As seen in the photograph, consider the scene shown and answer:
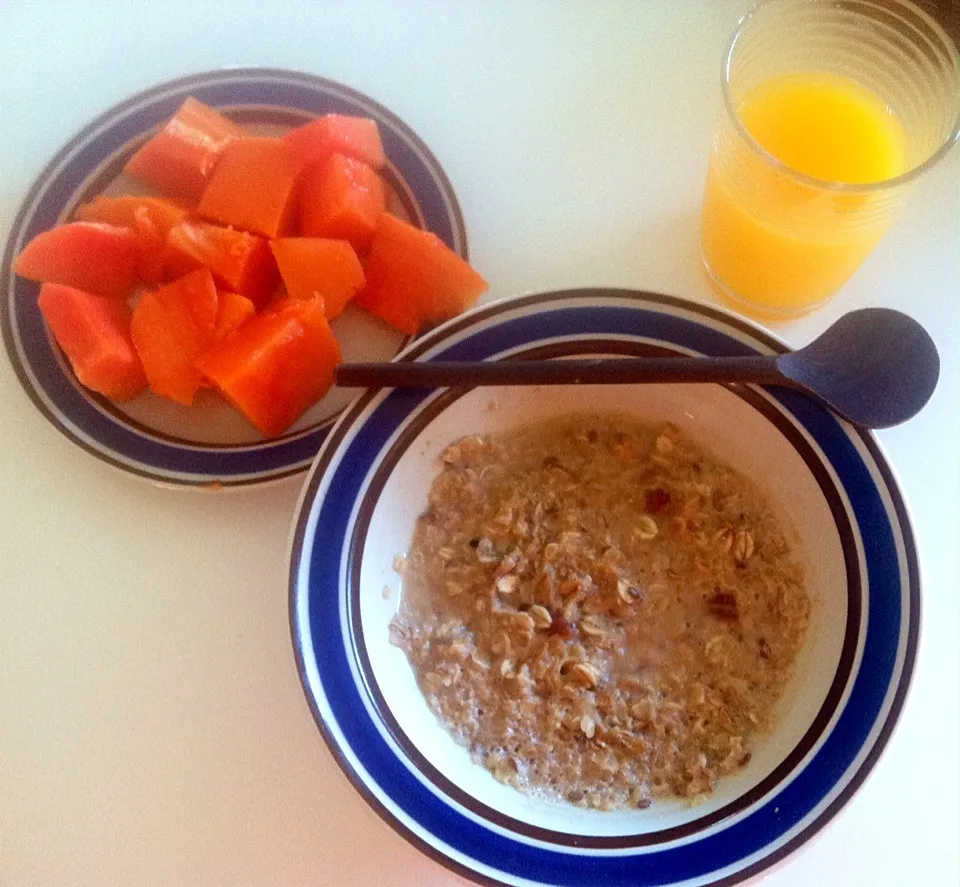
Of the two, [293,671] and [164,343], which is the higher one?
[164,343]

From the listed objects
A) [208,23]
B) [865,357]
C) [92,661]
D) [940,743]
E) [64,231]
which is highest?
[208,23]

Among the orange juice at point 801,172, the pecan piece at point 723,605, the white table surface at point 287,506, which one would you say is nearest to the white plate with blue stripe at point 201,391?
the white table surface at point 287,506

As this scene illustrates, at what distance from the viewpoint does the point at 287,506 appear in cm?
94

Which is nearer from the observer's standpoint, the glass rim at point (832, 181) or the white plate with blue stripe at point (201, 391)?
the glass rim at point (832, 181)

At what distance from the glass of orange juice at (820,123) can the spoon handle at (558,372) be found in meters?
0.17

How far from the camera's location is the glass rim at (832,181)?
0.79m

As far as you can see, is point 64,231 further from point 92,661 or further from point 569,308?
point 569,308

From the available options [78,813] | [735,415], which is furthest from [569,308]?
[78,813]

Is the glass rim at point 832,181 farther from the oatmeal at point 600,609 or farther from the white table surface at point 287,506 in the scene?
the oatmeal at point 600,609

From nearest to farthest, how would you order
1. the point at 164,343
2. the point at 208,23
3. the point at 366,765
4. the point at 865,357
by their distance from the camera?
1. the point at 366,765
2. the point at 865,357
3. the point at 164,343
4. the point at 208,23

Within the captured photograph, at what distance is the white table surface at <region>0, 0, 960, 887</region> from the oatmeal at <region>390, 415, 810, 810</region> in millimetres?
129

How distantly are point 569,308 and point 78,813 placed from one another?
67 cm

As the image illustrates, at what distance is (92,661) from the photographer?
0.89 metres

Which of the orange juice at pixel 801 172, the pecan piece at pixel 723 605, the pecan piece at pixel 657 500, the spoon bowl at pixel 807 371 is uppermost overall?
the orange juice at pixel 801 172
